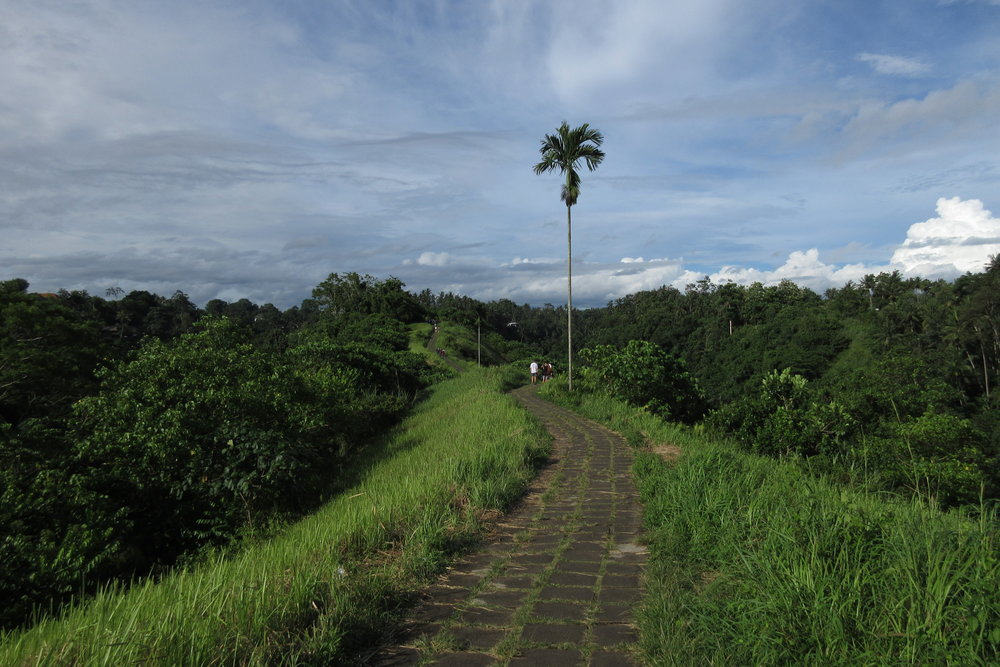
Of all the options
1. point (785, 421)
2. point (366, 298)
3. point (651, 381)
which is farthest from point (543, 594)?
point (366, 298)

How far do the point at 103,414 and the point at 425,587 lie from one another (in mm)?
9476

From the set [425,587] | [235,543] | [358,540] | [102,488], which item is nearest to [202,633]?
[425,587]

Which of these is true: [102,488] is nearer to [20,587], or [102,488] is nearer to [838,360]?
[20,587]

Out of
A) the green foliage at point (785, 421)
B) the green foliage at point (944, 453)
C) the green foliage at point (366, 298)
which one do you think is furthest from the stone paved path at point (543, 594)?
the green foliage at point (366, 298)

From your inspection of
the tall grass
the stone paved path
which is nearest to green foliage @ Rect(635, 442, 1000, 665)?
the stone paved path

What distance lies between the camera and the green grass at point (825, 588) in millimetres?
2166

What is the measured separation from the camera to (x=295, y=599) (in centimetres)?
282

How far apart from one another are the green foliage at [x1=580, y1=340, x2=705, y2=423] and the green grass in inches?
427

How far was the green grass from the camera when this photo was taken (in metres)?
2.17

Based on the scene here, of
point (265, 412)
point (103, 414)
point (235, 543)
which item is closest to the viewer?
point (235, 543)

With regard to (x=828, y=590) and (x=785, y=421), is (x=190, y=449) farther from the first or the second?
(x=785, y=421)

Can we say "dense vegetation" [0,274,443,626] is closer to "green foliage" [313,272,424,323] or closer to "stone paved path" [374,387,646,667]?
"stone paved path" [374,387,646,667]

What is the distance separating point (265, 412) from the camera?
10.8 meters

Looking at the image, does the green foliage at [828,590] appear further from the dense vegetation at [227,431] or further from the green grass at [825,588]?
the dense vegetation at [227,431]
